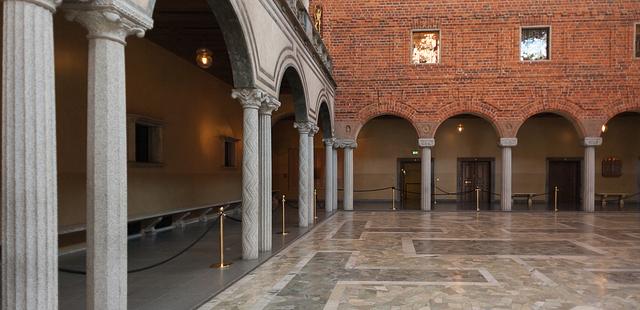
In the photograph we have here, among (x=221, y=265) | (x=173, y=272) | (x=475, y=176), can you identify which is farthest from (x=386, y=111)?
(x=173, y=272)

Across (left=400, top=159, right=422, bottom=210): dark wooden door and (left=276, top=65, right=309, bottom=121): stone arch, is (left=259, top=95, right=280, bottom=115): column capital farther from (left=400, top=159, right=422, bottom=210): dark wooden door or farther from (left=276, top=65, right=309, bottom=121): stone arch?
(left=400, top=159, right=422, bottom=210): dark wooden door

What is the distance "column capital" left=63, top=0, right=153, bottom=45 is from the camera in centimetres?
362

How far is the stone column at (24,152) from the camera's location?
299cm

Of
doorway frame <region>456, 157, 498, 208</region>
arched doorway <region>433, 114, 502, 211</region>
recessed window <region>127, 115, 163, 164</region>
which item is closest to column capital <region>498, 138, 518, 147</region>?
arched doorway <region>433, 114, 502, 211</region>

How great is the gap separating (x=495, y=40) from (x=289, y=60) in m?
11.1

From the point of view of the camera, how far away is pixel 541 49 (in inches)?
686

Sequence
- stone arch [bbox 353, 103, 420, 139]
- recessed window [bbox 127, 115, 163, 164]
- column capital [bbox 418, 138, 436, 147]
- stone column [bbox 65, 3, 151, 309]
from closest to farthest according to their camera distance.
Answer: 1. stone column [bbox 65, 3, 151, 309]
2. recessed window [bbox 127, 115, 163, 164]
3. column capital [bbox 418, 138, 436, 147]
4. stone arch [bbox 353, 103, 420, 139]

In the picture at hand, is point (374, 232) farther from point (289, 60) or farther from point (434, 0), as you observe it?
point (434, 0)

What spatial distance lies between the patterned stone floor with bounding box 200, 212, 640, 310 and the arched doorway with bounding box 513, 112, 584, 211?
27.7ft

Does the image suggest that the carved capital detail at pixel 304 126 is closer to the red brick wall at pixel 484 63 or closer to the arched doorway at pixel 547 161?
the red brick wall at pixel 484 63

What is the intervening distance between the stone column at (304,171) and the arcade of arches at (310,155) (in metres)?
0.06

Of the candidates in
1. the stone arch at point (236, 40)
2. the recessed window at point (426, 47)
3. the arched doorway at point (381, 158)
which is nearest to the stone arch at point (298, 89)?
the stone arch at point (236, 40)

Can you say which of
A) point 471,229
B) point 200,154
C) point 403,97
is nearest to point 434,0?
point 403,97

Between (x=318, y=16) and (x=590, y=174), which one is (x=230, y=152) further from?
(x=590, y=174)
